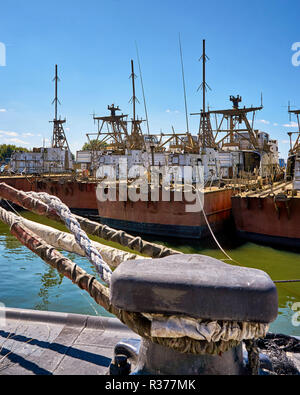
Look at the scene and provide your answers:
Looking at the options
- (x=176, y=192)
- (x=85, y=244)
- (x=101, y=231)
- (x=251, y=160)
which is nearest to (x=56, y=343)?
(x=101, y=231)

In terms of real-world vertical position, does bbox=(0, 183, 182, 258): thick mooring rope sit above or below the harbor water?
above

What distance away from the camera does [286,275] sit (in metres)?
14.8

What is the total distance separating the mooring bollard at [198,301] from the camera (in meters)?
1.52

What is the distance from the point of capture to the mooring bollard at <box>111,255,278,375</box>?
1517mm

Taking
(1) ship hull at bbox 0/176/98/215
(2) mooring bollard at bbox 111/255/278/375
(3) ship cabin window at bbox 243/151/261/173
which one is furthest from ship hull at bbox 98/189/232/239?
(2) mooring bollard at bbox 111/255/278/375

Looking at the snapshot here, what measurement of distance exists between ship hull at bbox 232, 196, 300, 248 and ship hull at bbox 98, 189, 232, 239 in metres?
1.92

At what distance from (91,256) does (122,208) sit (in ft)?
69.5

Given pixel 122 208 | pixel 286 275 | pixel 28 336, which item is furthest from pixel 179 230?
pixel 28 336

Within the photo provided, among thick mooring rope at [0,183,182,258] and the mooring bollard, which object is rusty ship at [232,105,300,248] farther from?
the mooring bollard

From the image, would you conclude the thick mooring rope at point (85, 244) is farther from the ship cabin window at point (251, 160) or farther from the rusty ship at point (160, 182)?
the ship cabin window at point (251, 160)

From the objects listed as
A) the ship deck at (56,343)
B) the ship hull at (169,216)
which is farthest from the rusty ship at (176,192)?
the ship deck at (56,343)

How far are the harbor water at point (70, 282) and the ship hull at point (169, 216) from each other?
1092 millimetres

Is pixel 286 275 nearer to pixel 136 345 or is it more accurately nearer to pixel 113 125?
pixel 136 345

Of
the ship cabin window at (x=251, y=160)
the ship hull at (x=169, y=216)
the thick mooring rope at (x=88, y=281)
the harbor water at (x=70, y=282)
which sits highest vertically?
the ship cabin window at (x=251, y=160)
